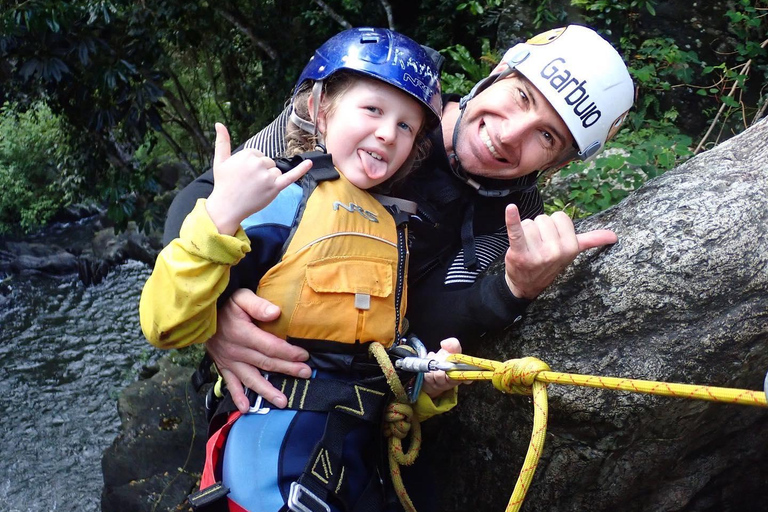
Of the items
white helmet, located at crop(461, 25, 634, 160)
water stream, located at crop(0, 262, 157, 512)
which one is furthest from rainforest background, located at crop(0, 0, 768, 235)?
water stream, located at crop(0, 262, 157, 512)

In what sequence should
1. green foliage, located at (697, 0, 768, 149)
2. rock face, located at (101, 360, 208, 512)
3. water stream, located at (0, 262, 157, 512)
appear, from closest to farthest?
green foliage, located at (697, 0, 768, 149) → rock face, located at (101, 360, 208, 512) → water stream, located at (0, 262, 157, 512)

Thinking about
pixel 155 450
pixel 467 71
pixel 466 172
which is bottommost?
pixel 155 450

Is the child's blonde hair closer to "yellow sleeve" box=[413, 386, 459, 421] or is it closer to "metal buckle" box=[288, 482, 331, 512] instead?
"yellow sleeve" box=[413, 386, 459, 421]

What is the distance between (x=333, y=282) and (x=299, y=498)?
614mm

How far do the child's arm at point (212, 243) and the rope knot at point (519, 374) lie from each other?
723mm

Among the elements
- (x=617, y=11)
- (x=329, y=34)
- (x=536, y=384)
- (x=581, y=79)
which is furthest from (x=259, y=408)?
(x=329, y=34)

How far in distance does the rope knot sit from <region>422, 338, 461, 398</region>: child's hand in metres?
0.24

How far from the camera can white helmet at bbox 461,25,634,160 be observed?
7.60 ft

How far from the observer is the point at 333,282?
2025mm

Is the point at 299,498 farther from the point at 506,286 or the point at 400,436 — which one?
the point at 506,286

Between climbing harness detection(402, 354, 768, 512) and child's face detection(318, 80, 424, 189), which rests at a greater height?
child's face detection(318, 80, 424, 189)

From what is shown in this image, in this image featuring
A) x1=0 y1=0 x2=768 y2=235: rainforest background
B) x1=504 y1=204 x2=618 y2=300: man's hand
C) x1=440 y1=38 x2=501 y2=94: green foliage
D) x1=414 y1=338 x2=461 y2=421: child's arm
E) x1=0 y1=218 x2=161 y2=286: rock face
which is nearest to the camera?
x1=504 y1=204 x2=618 y2=300: man's hand

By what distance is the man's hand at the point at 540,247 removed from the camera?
2.09 metres

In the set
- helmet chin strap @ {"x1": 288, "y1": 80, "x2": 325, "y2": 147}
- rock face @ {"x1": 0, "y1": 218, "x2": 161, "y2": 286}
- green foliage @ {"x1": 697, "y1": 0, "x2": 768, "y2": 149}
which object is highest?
helmet chin strap @ {"x1": 288, "y1": 80, "x2": 325, "y2": 147}
